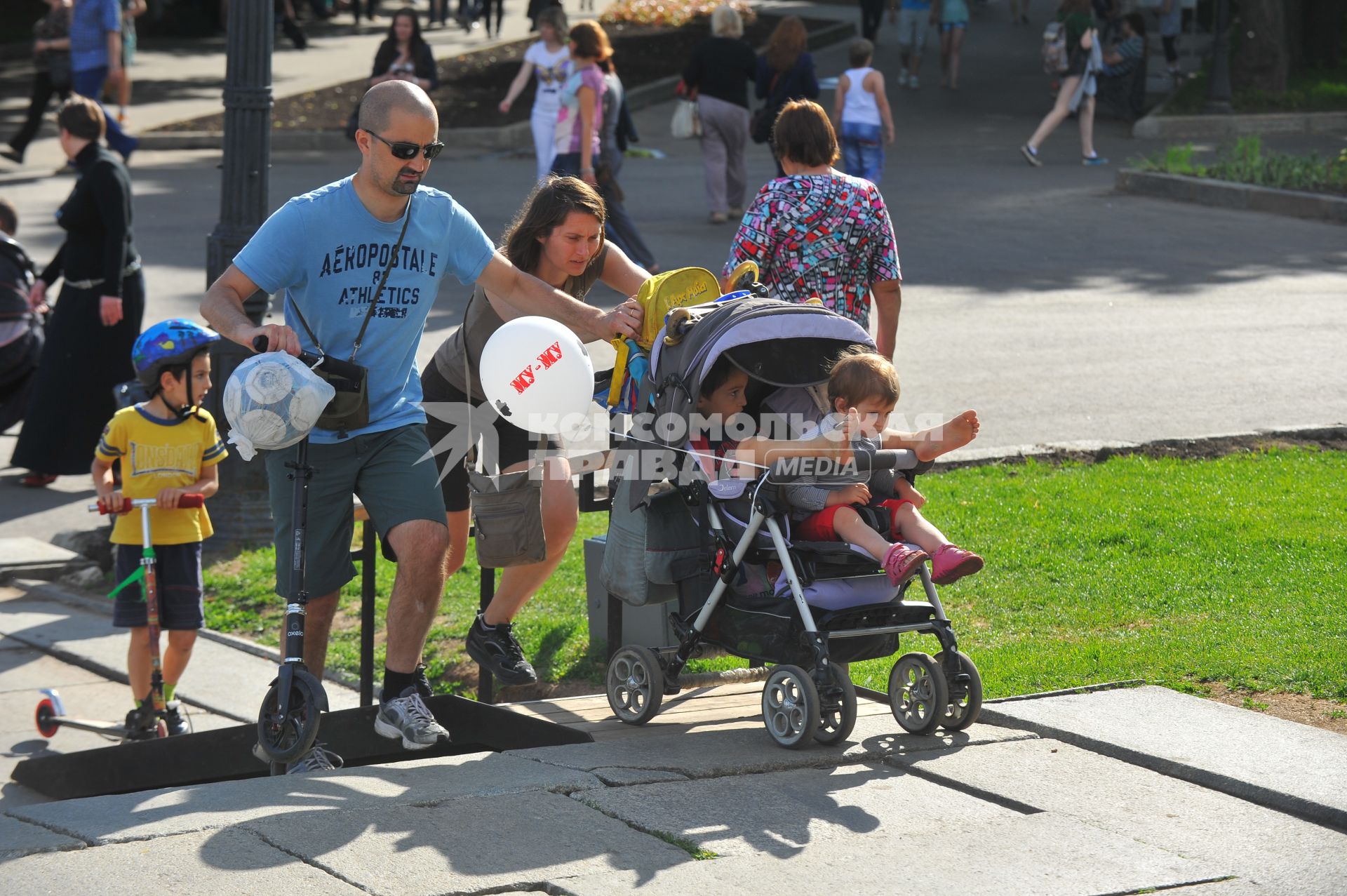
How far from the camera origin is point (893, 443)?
537 centimetres

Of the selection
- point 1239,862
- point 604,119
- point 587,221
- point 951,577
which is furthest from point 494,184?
point 1239,862

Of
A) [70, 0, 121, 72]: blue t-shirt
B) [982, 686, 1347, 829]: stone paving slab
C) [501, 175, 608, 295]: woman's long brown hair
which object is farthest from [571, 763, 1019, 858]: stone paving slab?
[70, 0, 121, 72]: blue t-shirt

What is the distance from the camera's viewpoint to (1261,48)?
2280 centimetres

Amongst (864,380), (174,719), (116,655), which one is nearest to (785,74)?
(116,655)

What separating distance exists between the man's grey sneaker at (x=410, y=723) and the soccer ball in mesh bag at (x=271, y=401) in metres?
0.94

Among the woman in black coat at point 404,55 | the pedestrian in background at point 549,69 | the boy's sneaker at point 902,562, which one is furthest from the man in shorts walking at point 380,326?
the woman in black coat at point 404,55

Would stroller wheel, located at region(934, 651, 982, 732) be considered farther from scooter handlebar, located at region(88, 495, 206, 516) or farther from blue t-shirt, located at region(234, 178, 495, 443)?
scooter handlebar, located at region(88, 495, 206, 516)

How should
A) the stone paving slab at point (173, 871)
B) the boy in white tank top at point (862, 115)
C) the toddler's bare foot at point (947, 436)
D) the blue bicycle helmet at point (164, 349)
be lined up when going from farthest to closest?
the boy in white tank top at point (862, 115) < the blue bicycle helmet at point (164, 349) < the toddler's bare foot at point (947, 436) < the stone paving slab at point (173, 871)

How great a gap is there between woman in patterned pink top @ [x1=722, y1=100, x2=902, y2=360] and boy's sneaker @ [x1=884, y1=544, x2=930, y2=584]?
1925mm

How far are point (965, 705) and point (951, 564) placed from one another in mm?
424

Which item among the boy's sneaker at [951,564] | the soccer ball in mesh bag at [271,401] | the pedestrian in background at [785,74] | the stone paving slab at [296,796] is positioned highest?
the pedestrian in background at [785,74]

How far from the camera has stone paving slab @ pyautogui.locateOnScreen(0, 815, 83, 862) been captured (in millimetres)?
3836

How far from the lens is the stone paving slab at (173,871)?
11.9 feet

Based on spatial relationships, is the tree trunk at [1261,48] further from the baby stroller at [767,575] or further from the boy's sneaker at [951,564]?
the boy's sneaker at [951,564]
